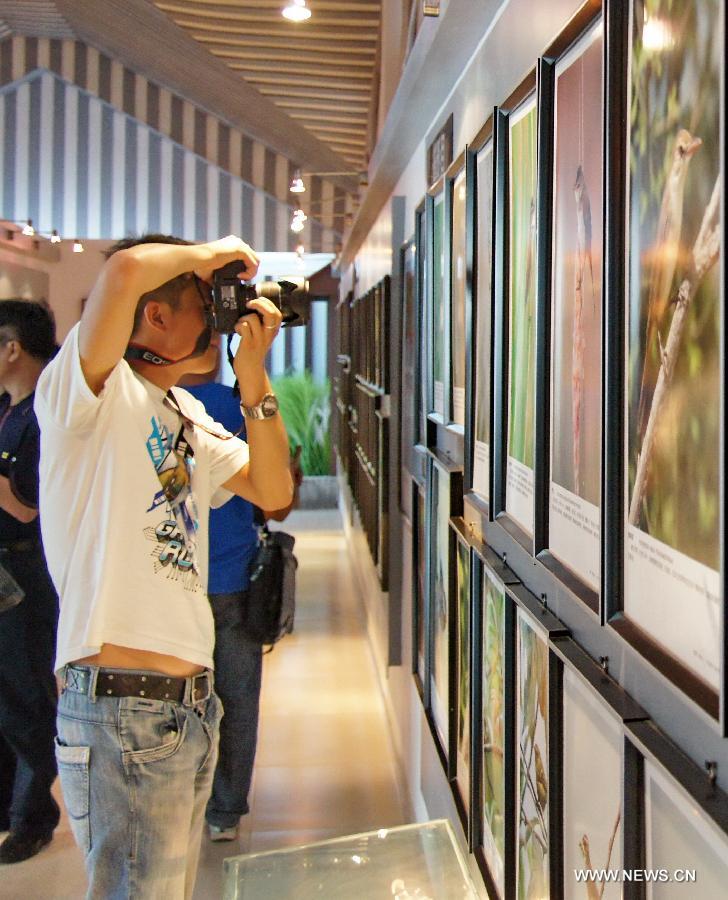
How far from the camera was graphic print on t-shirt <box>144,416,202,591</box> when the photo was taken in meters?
1.72

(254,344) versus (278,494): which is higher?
(254,344)

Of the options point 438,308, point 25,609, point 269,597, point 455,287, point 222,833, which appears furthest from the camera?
point 222,833

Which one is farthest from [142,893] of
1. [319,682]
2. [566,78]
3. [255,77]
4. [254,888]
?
[255,77]

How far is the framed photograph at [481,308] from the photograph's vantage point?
5.80 feet

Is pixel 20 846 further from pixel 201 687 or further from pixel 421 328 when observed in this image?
pixel 421 328

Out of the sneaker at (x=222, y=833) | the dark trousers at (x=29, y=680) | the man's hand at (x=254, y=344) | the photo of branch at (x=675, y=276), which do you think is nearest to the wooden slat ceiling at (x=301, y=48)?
the dark trousers at (x=29, y=680)

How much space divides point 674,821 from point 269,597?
2.58 metres

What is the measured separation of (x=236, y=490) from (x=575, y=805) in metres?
1.14

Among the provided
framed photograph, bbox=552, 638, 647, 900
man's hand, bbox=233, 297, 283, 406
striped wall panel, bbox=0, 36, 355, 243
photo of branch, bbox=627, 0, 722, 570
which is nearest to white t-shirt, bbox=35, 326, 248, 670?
man's hand, bbox=233, 297, 283, 406

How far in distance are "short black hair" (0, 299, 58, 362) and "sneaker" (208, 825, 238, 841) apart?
175 cm

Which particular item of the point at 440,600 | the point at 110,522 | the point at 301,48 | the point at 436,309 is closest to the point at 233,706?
the point at 440,600

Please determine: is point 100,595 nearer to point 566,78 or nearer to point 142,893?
point 142,893

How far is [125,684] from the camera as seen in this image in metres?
1.66

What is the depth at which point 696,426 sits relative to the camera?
80 centimetres
